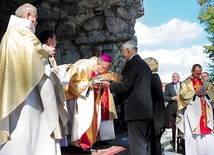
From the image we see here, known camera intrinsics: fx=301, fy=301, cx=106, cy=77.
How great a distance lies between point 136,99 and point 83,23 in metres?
5.56

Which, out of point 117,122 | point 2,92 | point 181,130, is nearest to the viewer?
point 2,92

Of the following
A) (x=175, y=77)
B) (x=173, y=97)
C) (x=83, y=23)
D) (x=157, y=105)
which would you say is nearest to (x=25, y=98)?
(x=157, y=105)

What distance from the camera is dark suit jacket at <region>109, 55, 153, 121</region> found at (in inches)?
163

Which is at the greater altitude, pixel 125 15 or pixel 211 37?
pixel 211 37

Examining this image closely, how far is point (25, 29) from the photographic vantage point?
317 cm

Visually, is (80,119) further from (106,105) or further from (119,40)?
(119,40)

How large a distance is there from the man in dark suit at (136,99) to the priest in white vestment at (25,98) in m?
1.27

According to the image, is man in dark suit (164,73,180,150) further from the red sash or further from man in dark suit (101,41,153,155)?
man in dark suit (101,41,153,155)

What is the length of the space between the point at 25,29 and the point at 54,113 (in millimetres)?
940

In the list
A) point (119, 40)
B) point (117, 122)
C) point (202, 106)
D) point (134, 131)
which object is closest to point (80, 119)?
point (134, 131)

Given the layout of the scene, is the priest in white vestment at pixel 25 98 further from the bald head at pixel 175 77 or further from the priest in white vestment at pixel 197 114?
the bald head at pixel 175 77

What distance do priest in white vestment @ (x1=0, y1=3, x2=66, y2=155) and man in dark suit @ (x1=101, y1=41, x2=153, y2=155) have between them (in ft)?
4.16

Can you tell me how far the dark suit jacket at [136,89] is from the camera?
13.6ft

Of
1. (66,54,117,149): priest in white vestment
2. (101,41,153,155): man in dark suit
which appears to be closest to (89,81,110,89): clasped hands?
(66,54,117,149): priest in white vestment
